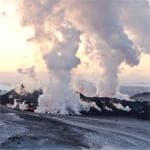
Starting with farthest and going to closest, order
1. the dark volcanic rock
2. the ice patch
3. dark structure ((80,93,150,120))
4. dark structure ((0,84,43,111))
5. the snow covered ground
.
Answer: the dark volcanic rock
the ice patch
dark structure ((80,93,150,120))
dark structure ((0,84,43,111))
the snow covered ground

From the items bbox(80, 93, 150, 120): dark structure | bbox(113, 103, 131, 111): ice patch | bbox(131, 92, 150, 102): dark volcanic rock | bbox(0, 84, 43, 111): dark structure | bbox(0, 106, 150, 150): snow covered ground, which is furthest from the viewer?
bbox(131, 92, 150, 102): dark volcanic rock

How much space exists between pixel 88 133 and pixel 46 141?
388 centimetres

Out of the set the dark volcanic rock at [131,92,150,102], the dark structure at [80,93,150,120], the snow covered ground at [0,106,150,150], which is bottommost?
the snow covered ground at [0,106,150,150]

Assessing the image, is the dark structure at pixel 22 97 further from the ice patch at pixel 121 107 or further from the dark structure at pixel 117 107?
the ice patch at pixel 121 107

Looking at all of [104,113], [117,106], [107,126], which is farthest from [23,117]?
[117,106]

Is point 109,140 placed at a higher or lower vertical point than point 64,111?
lower

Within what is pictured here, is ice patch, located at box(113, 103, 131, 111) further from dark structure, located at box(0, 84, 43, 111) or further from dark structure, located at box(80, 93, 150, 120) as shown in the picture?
dark structure, located at box(0, 84, 43, 111)

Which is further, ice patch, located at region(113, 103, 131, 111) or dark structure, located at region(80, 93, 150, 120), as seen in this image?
ice patch, located at region(113, 103, 131, 111)

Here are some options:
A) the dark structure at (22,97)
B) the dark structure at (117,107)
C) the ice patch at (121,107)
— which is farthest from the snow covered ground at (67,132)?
the ice patch at (121,107)

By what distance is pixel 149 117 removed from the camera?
34.8 metres

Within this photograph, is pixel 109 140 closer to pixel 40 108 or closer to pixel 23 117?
pixel 23 117

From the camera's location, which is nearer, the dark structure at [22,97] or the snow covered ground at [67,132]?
the snow covered ground at [67,132]

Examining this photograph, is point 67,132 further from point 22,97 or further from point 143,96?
point 143,96

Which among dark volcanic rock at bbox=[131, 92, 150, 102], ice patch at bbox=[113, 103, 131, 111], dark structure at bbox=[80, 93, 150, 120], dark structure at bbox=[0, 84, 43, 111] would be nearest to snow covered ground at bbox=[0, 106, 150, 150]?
dark structure at bbox=[0, 84, 43, 111]
